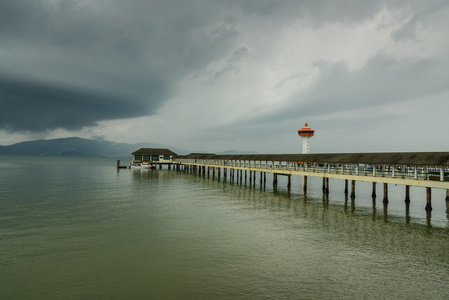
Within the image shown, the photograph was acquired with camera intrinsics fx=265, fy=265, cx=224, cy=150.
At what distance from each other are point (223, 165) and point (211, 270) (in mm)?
51557

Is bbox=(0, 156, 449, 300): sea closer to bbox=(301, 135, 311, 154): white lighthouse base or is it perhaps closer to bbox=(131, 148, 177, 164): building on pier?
bbox=(301, 135, 311, 154): white lighthouse base

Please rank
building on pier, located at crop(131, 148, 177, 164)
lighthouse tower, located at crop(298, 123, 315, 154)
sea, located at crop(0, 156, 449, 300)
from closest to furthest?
sea, located at crop(0, 156, 449, 300) < lighthouse tower, located at crop(298, 123, 315, 154) < building on pier, located at crop(131, 148, 177, 164)

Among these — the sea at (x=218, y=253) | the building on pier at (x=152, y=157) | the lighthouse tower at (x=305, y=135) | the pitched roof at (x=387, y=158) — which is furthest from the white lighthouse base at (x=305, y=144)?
the sea at (x=218, y=253)

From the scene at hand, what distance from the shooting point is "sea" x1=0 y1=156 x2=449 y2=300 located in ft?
37.3

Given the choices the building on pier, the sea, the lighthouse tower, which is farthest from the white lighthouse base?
the sea

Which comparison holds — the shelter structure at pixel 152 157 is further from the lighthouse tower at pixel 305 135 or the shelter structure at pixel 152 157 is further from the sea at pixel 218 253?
the sea at pixel 218 253

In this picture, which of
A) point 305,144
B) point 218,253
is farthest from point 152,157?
point 218,253

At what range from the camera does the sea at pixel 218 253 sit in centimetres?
1136

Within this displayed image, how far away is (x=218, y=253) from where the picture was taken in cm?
1539

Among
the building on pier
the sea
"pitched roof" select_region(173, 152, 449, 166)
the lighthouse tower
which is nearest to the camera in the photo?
the sea

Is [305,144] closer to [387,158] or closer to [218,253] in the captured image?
[387,158]

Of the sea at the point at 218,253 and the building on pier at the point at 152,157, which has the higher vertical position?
the building on pier at the point at 152,157

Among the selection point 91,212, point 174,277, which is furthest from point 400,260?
point 91,212

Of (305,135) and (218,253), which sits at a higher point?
(305,135)
